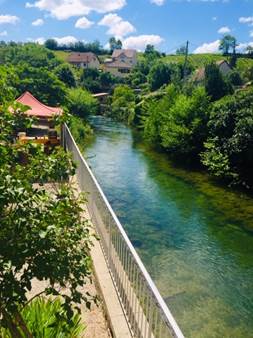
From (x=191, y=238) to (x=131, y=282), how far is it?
6927 millimetres

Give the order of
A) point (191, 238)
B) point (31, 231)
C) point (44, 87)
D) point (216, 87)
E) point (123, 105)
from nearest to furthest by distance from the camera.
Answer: point (31, 231), point (191, 238), point (216, 87), point (44, 87), point (123, 105)

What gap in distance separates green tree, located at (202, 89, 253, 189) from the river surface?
3.36ft

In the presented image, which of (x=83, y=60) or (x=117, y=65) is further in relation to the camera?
(x=117, y=65)

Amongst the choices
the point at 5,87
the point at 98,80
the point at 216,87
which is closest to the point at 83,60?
the point at 98,80

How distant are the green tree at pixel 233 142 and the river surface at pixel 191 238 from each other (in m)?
1.02

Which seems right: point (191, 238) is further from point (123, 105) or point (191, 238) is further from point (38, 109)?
point (123, 105)

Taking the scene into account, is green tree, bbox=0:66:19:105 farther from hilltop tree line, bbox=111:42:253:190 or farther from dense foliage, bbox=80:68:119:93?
dense foliage, bbox=80:68:119:93

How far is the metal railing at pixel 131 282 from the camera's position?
3.49 m

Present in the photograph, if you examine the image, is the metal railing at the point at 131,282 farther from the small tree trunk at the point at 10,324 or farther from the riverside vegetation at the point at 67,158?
the small tree trunk at the point at 10,324

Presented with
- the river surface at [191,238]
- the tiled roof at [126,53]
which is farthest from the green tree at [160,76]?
the tiled roof at [126,53]

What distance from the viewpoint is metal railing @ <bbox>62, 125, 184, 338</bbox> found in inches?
137

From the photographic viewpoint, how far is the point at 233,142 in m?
17.4

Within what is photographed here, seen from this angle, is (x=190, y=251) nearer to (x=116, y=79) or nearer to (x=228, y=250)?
(x=228, y=250)

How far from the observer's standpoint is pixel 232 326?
23.8 feet
